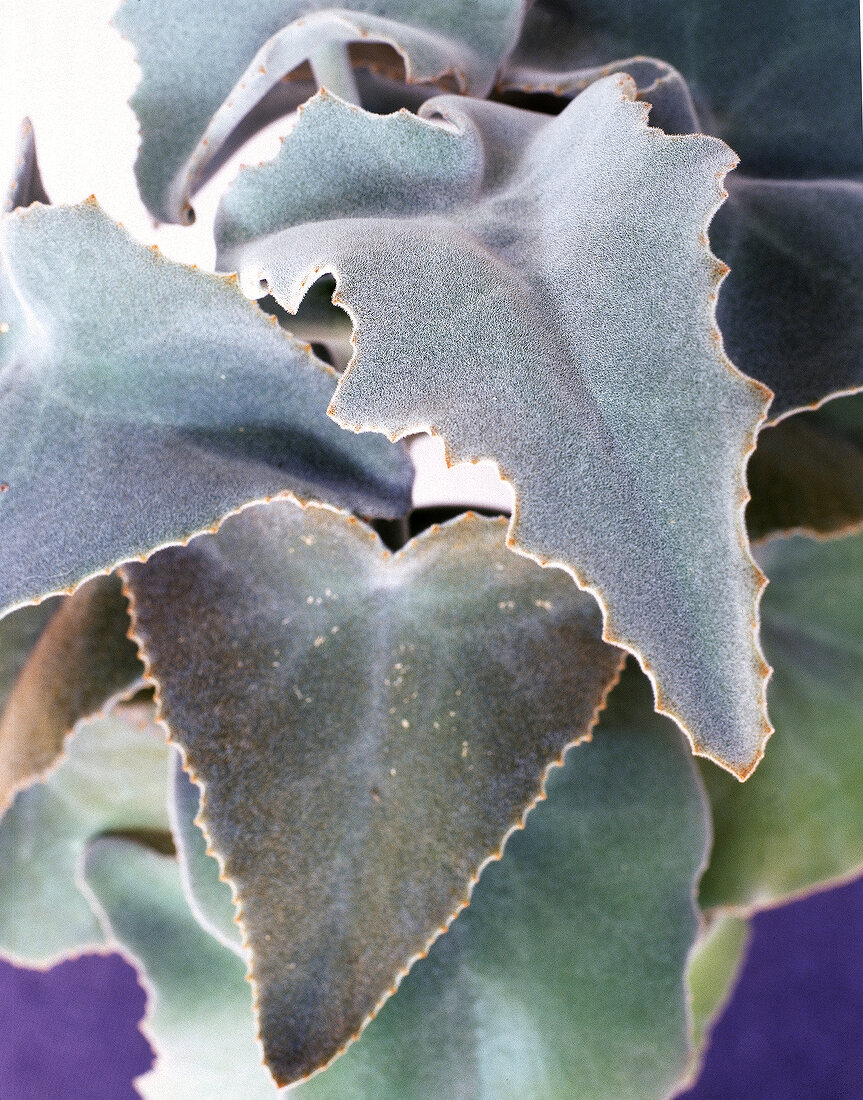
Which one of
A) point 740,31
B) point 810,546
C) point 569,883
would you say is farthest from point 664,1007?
point 740,31

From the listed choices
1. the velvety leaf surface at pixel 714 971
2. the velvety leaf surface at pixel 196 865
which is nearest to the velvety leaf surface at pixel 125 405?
the velvety leaf surface at pixel 196 865

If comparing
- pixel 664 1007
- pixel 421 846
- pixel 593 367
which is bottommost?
pixel 664 1007

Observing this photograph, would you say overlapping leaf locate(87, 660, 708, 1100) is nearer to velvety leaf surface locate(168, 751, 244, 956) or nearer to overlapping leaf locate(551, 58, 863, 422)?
velvety leaf surface locate(168, 751, 244, 956)

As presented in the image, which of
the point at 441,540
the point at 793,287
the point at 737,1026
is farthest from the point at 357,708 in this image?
the point at 737,1026

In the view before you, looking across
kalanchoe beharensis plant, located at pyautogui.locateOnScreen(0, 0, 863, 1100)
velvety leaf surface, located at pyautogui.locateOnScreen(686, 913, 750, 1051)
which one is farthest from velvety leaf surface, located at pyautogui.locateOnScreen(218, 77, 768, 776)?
velvety leaf surface, located at pyautogui.locateOnScreen(686, 913, 750, 1051)

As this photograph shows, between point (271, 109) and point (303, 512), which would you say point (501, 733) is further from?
point (271, 109)

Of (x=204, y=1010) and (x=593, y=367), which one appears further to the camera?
(x=204, y=1010)

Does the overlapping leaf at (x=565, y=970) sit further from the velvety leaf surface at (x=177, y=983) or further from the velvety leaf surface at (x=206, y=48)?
the velvety leaf surface at (x=206, y=48)
